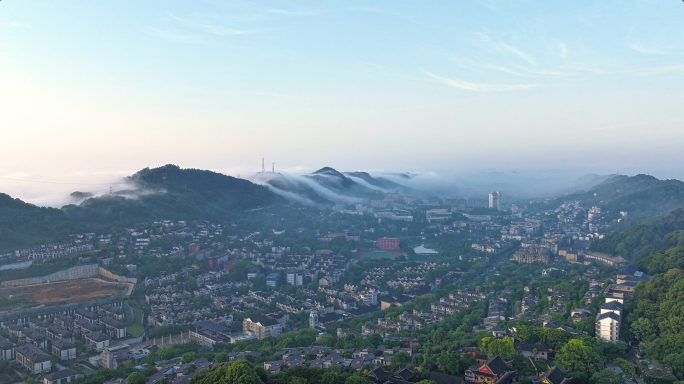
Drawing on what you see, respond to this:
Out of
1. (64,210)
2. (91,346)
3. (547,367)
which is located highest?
(64,210)

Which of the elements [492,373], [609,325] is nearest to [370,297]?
[609,325]

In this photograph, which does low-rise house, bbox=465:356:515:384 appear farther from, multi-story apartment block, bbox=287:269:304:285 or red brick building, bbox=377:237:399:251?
red brick building, bbox=377:237:399:251

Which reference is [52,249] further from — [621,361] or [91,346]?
[621,361]

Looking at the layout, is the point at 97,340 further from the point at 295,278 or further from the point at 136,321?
the point at 295,278

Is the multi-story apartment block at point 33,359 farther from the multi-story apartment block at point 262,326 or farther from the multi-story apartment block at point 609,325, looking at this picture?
the multi-story apartment block at point 609,325

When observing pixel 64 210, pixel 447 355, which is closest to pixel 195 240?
pixel 64 210

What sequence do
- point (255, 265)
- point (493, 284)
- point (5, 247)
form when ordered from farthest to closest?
point (255, 265), point (5, 247), point (493, 284)

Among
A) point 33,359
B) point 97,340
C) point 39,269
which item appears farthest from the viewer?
point 39,269
